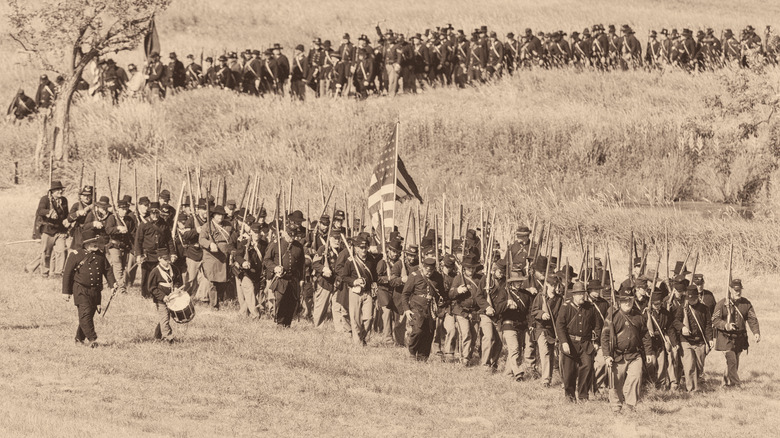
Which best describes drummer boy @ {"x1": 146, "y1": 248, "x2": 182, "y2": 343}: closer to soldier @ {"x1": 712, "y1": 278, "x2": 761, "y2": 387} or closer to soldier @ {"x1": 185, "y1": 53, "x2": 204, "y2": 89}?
soldier @ {"x1": 712, "y1": 278, "x2": 761, "y2": 387}

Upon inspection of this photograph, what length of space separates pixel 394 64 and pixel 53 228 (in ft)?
57.6

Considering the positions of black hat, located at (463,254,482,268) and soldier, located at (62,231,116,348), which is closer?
soldier, located at (62,231,116,348)

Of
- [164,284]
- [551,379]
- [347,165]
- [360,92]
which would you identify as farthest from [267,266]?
[360,92]

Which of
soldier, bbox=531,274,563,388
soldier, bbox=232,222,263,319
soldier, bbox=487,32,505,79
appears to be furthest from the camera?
soldier, bbox=487,32,505,79

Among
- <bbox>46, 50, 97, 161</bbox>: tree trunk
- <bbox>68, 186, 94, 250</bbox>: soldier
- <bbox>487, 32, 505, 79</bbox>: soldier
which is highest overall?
<bbox>487, 32, 505, 79</bbox>: soldier

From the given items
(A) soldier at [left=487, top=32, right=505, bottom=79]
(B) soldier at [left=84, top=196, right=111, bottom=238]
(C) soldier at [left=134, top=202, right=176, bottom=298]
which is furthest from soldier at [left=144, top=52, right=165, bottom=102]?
(C) soldier at [left=134, top=202, right=176, bottom=298]

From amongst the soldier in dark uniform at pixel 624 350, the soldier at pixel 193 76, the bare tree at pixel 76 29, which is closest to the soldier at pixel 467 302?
the soldier in dark uniform at pixel 624 350

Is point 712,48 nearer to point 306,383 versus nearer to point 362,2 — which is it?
point 362,2

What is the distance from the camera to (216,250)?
24.8m

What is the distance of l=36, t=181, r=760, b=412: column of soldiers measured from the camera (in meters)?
19.8

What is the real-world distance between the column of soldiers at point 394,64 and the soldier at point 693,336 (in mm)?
20550

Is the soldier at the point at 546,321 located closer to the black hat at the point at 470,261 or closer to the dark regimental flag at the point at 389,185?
the black hat at the point at 470,261

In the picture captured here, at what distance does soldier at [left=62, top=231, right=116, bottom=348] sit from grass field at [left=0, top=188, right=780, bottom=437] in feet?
1.92

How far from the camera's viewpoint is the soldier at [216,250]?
977 inches
